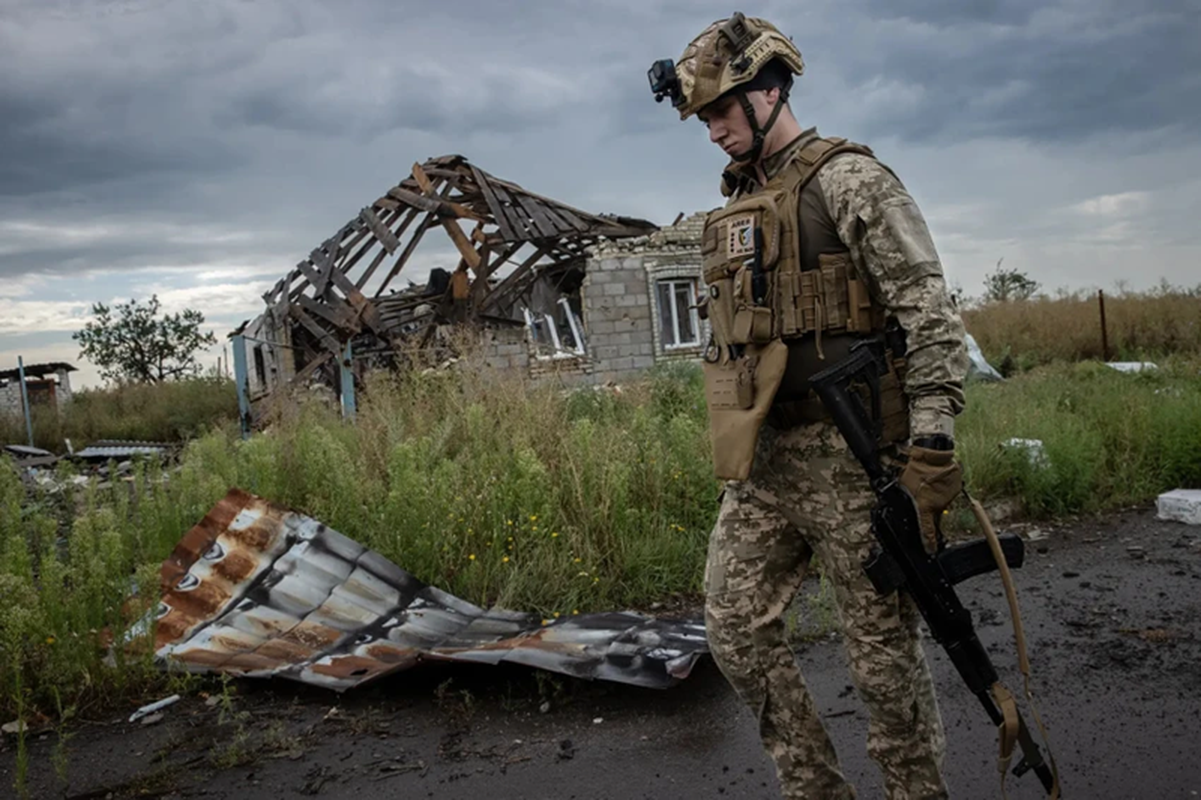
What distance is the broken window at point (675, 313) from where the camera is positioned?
18.8 meters

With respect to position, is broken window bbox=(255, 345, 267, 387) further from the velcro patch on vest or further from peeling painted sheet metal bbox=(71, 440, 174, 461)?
the velcro patch on vest

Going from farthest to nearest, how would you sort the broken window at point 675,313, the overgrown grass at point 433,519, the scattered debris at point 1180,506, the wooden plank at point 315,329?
the broken window at point 675,313
the wooden plank at point 315,329
the scattered debris at point 1180,506
the overgrown grass at point 433,519

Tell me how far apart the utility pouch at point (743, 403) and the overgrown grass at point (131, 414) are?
16.7 meters

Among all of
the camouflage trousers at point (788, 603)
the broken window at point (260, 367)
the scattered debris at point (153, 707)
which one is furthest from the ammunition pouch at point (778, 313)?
the broken window at point (260, 367)

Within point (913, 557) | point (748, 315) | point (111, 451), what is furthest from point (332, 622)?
point (111, 451)

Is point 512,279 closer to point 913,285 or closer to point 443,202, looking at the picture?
point 443,202

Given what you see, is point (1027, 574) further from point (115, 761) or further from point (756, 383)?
point (115, 761)

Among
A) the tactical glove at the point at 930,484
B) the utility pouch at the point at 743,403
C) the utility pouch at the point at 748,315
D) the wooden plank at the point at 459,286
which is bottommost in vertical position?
the tactical glove at the point at 930,484

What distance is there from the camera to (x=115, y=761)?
3.55m

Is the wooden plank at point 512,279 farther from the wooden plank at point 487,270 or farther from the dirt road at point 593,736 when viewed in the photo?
the dirt road at point 593,736

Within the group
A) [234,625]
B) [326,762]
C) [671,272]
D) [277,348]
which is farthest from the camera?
[671,272]

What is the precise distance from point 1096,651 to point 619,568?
2.33 m

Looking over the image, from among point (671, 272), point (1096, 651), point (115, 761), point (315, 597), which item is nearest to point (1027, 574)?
point (1096, 651)

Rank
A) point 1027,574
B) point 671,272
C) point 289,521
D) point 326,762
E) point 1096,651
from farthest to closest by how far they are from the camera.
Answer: point 671,272
point 1027,574
point 289,521
point 1096,651
point 326,762
